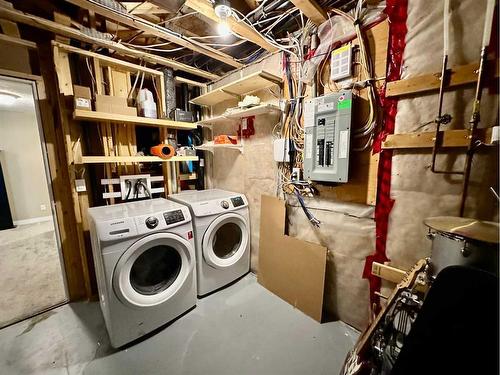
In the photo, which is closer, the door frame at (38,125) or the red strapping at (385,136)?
the red strapping at (385,136)

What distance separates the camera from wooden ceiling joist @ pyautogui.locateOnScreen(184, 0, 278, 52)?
132 centimetres

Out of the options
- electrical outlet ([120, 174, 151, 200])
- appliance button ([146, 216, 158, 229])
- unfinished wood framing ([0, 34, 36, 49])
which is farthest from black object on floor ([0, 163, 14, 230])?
appliance button ([146, 216, 158, 229])

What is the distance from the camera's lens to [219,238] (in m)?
2.31

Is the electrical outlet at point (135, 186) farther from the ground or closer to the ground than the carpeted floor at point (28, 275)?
farther from the ground

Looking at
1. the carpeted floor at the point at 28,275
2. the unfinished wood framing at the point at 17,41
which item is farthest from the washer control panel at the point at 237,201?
the unfinished wood framing at the point at 17,41

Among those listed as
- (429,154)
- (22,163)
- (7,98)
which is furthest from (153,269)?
(22,163)

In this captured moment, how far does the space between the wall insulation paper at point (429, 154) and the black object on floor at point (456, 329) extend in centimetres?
62

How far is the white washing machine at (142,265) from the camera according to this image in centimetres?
139

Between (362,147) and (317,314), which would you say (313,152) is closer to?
(362,147)

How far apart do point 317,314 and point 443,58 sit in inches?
74.6

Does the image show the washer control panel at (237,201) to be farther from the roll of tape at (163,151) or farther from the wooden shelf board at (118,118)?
the wooden shelf board at (118,118)

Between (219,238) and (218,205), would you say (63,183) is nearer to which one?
(218,205)

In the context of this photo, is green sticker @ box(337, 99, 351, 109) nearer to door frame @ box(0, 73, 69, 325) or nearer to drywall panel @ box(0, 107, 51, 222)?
door frame @ box(0, 73, 69, 325)

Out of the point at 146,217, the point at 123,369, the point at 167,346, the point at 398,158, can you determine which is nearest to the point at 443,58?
the point at 398,158
